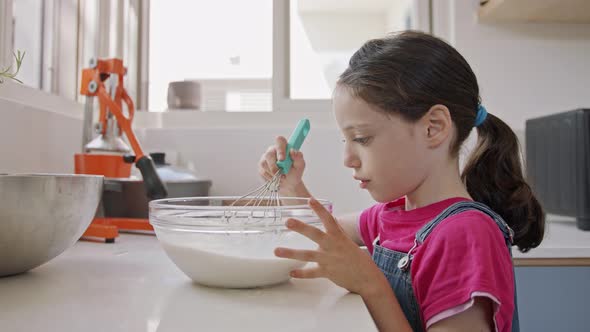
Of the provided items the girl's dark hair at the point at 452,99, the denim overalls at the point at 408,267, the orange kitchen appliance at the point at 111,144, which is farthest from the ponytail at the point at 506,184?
the orange kitchen appliance at the point at 111,144

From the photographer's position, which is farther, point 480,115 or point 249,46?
point 249,46

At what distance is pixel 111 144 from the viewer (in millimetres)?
1024

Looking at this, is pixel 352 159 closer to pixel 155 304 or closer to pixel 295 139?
pixel 295 139

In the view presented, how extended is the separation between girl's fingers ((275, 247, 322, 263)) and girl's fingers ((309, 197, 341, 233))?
0.10 ft

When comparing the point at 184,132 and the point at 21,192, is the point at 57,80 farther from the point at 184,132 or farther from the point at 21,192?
the point at 21,192

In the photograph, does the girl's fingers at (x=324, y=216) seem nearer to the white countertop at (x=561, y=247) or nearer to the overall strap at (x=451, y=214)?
the overall strap at (x=451, y=214)

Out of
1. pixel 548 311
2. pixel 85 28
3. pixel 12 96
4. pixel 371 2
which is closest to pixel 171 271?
pixel 12 96

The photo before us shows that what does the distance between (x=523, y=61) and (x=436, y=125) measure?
1.03 metres

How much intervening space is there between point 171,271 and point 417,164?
373 millimetres

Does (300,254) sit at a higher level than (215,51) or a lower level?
lower

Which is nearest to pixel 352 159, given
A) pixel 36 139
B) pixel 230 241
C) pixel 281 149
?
pixel 281 149

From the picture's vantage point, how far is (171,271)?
0.60 meters

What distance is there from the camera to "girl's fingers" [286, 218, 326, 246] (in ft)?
1.51

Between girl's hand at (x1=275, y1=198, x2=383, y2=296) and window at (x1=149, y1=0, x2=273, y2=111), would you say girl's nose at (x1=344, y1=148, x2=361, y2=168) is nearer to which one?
girl's hand at (x1=275, y1=198, x2=383, y2=296)
